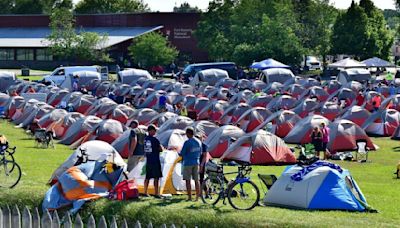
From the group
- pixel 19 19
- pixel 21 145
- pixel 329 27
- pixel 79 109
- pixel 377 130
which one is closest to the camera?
pixel 21 145

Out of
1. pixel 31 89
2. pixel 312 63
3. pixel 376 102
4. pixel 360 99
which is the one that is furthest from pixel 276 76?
pixel 312 63

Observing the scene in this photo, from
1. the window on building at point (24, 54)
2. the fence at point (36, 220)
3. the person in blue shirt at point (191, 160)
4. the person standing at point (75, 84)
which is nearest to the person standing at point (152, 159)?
the person in blue shirt at point (191, 160)

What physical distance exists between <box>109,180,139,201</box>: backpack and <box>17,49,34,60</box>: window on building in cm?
7678

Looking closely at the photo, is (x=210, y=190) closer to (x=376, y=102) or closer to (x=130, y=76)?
(x=376, y=102)

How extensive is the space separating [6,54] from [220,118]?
56.6 metres

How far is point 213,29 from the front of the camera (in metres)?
82.8

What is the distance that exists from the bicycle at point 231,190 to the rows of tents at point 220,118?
1.53m

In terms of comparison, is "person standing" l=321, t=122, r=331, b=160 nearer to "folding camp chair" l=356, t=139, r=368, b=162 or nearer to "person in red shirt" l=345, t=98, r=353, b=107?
"folding camp chair" l=356, t=139, r=368, b=162

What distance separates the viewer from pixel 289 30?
246ft

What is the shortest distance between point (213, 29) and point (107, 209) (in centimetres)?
6789

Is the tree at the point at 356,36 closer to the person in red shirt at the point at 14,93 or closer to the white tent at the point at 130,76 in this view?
the white tent at the point at 130,76

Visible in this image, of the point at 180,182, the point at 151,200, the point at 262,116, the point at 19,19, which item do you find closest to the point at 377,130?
the point at 262,116

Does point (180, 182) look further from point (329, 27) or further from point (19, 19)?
point (19, 19)

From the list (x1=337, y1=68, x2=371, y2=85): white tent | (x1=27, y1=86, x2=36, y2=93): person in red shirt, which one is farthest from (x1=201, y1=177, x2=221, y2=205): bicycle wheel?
(x1=337, y1=68, x2=371, y2=85): white tent
